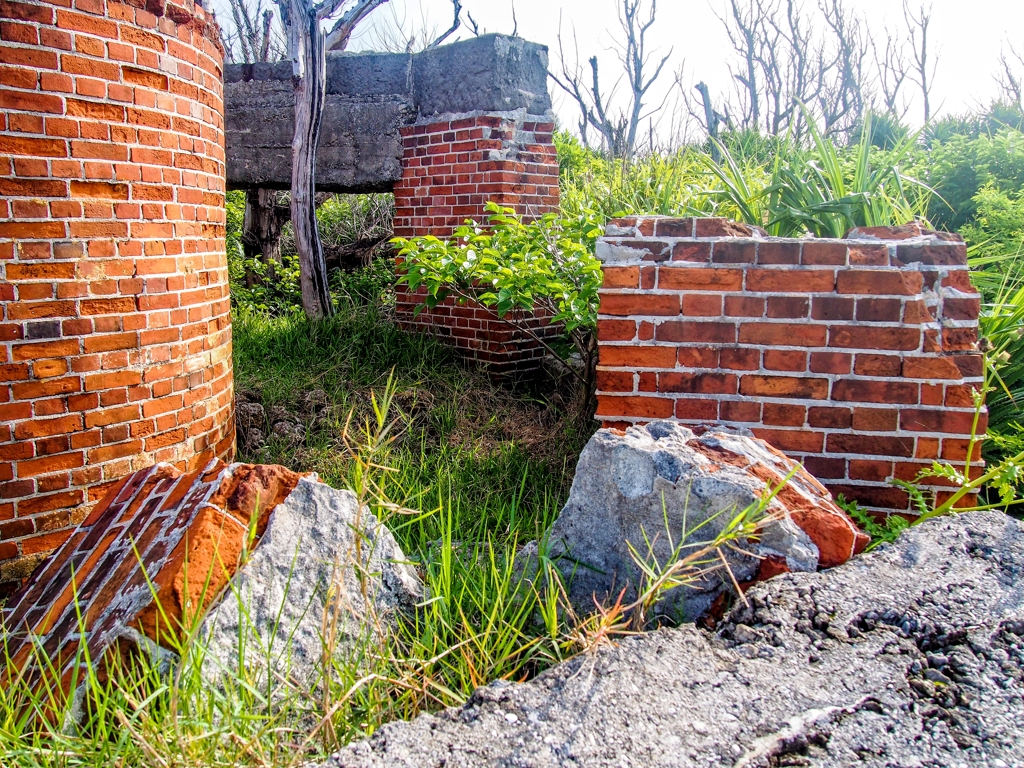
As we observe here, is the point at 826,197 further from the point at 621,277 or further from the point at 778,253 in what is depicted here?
the point at 621,277

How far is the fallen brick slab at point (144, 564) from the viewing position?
1.77 meters

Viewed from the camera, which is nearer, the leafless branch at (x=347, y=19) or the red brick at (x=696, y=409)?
the red brick at (x=696, y=409)

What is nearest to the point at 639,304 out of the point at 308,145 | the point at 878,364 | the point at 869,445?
the point at 878,364

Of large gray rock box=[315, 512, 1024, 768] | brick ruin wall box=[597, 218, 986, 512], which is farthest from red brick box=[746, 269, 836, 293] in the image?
large gray rock box=[315, 512, 1024, 768]

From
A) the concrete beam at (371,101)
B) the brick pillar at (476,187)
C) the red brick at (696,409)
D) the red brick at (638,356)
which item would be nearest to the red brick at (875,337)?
the red brick at (696,409)

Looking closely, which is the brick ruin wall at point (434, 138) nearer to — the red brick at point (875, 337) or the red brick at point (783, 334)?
the red brick at point (783, 334)

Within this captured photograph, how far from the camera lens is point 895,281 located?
2758 millimetres

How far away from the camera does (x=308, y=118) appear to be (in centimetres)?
624

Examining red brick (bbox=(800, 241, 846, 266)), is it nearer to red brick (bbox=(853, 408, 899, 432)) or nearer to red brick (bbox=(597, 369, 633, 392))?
red brick (bbox=(853, 408, 899, 432))

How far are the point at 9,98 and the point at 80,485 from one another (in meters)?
1.53

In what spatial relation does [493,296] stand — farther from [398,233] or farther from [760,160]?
[760,160]

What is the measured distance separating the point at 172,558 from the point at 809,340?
2268 millimetres

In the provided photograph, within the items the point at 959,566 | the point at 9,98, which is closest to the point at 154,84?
the point at 9,98

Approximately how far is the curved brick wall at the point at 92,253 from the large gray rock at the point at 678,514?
1997 mm
